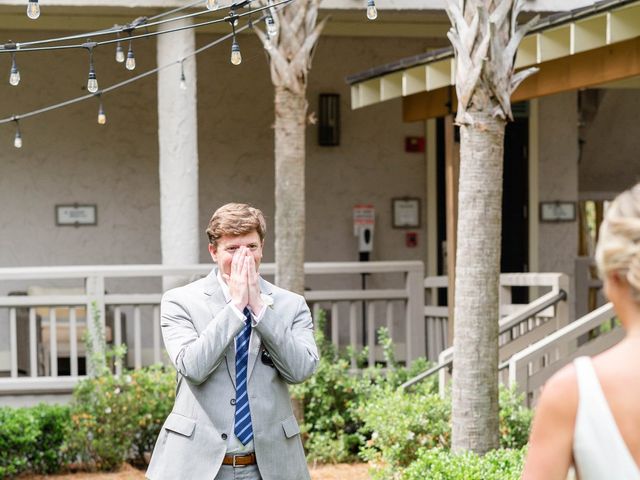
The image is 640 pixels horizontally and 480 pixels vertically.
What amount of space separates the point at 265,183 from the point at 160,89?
2.87 m

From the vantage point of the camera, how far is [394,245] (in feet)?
43.4

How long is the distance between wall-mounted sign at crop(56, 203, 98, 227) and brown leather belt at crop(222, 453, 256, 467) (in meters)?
8.67

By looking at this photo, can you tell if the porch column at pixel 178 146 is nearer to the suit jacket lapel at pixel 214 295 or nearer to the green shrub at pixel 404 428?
the green shrub at pixel 404 428

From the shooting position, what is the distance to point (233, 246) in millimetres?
4191

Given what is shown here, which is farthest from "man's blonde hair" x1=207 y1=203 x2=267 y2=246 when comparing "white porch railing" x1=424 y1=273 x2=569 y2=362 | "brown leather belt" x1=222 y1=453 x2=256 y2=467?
"white porch railing" x1=424 y1=273 x2=569 y2=362

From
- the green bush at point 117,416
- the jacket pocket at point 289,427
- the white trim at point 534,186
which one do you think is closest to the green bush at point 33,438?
the green bush at point 117,416

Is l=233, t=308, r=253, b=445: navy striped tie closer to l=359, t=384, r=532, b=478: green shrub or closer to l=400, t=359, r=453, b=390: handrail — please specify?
l=359, t=384, r=532, b=478: green shrub

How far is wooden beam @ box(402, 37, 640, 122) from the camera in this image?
27.3 feet

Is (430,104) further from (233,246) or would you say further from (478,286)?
(233,246)

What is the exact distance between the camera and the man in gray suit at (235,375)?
13.4 ft

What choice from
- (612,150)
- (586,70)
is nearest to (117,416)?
(586,70)

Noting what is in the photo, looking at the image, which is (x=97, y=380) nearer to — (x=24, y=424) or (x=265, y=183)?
(x=24, y=424)

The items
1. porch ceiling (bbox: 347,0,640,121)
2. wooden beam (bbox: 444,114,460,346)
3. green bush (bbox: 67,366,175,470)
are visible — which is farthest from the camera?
wooden beam (bbox: 444,114,460,346)

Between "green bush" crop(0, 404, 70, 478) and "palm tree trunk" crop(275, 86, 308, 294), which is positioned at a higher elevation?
"palm tree trunk" crop(275, 86, 308, 294)
